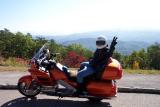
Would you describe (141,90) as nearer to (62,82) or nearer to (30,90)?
(62,82)

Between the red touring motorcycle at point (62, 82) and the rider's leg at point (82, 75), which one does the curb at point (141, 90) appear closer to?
the red touring motorcycle at point (62, 82)

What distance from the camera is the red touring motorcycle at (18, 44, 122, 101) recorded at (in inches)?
366

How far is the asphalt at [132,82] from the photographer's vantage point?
1122 centimetres

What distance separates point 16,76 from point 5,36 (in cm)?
7552

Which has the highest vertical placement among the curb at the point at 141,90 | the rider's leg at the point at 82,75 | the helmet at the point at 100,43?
the helmet at the point at 100,43

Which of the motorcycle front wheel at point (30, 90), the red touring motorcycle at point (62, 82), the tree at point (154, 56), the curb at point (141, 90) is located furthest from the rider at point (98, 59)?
the tree at point (154, 56)

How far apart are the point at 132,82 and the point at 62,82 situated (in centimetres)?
385

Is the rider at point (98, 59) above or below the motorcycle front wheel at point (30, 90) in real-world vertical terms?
above

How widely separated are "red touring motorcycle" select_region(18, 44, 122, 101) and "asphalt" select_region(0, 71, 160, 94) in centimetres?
163

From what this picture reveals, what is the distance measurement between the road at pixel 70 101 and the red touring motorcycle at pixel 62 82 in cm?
20

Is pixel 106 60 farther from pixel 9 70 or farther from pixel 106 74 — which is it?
pixel 9 70

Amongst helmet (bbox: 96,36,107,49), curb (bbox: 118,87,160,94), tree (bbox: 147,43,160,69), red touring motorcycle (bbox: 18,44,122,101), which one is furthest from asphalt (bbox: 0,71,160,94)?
tree (bbox: 147,43,160,69)

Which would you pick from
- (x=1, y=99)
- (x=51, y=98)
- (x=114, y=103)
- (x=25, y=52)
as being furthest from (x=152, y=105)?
(x=25, y=52)

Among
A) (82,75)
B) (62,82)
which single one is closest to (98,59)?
(82,75)
